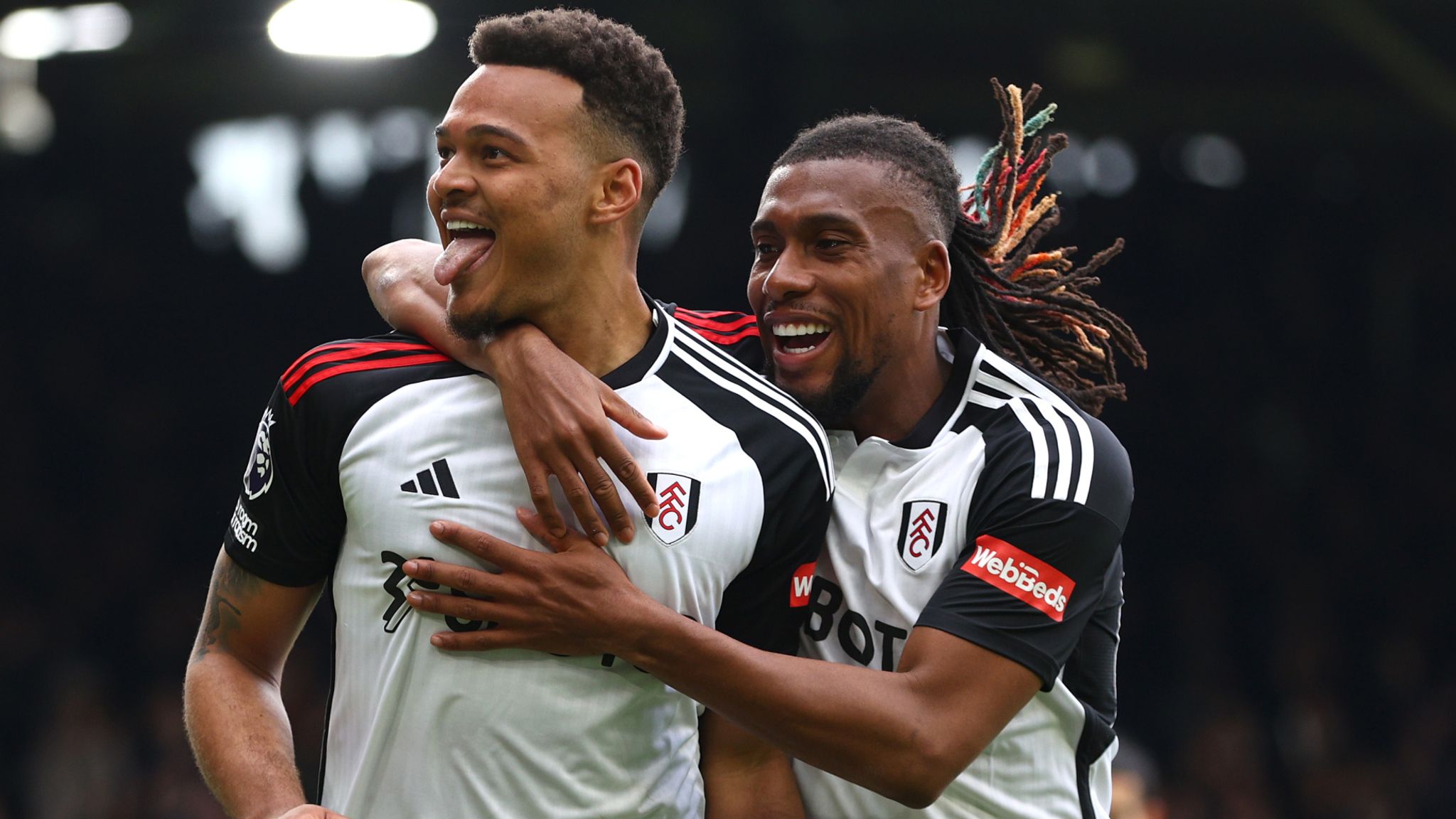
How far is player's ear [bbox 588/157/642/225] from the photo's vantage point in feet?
9.16

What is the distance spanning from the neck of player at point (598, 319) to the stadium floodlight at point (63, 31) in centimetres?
825

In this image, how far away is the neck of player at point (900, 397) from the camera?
3.21 metres

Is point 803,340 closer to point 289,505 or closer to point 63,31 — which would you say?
point 289,505

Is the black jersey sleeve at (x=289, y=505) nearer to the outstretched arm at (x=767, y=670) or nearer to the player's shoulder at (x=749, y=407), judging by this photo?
the outstretched arm at (x=767, y=670)

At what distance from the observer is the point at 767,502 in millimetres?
2773

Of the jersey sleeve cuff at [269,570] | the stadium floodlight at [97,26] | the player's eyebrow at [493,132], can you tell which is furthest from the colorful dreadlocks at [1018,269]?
the stadium floodlight at [97,26]

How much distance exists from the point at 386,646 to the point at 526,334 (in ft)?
1.85

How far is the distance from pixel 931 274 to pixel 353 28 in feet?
25.5

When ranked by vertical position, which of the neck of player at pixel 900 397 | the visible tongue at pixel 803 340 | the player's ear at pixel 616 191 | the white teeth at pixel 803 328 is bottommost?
the neck of player at pixel 900 397

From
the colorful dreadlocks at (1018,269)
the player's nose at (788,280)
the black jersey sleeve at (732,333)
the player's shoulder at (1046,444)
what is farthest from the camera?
the colorful dreadlocks at (1018,269)

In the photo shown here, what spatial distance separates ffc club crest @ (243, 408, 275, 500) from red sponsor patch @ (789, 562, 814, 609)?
35.5 inches

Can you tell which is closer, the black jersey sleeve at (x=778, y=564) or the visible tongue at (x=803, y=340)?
the black jersey sleeve at (x=778, y=564)

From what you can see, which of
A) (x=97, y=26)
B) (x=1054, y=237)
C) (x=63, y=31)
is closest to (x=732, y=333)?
(x=1054, y=237)

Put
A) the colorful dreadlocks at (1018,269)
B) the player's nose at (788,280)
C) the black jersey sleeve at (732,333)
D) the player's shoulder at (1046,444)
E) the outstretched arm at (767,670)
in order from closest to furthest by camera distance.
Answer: the outstretched arm at (767,670)
the player's shoulder at (1046,444)
the player's nose at (788,280)
the black jersey sleeve at (732,333)
the colorful dreadlocks at (1018,269)
